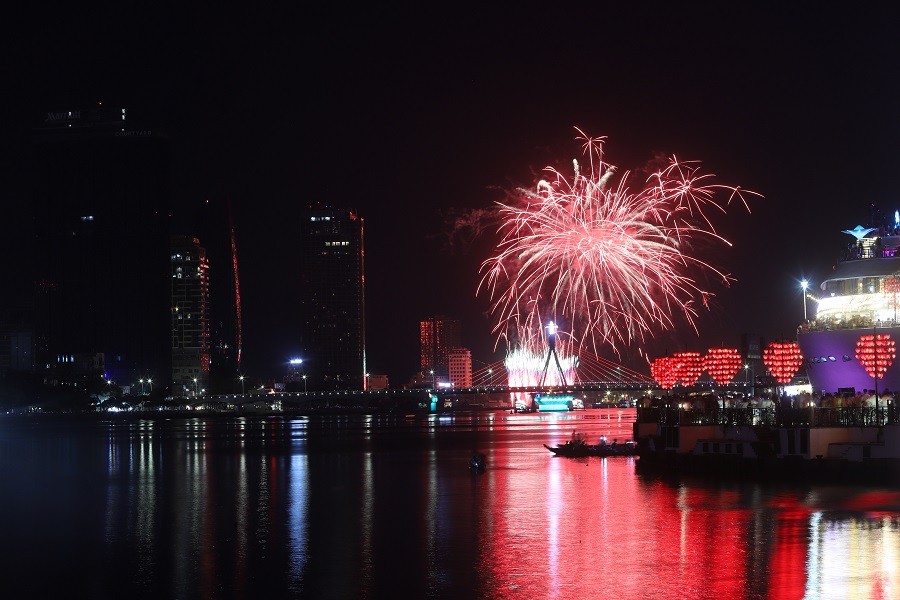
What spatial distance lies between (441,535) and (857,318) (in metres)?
27.8

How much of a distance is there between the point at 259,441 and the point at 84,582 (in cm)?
8216

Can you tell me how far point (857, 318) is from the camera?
195 feet

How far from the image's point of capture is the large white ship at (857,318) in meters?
56.9

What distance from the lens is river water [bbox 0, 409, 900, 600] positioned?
1238 inches

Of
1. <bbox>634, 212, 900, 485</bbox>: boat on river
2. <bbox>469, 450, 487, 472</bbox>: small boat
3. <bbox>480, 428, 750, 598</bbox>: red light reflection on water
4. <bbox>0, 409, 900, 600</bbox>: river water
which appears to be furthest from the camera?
<bbox>469, 450, 487, 472</bbox>: small boat

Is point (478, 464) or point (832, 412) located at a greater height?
point (832, 412)

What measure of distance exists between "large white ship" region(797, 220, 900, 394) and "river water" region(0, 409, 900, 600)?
27.8 ft

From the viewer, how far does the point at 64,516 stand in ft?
163

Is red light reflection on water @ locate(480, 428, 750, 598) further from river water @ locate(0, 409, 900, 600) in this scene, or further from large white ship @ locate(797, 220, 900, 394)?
large white ship @ locate(797, 220, 900, 394)

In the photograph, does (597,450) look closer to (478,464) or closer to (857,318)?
(478,464)

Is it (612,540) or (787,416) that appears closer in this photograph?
(612,540)

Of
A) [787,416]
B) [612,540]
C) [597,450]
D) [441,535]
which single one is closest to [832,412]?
[787,416]

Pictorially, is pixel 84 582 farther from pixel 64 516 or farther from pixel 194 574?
pixel 64 516

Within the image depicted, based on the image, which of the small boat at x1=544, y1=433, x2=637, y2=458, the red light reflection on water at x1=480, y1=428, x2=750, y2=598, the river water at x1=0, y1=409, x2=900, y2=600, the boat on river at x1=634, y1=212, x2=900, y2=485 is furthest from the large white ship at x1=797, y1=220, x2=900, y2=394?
the small boat at x1=544, y1=433, x2=637, y2=458
